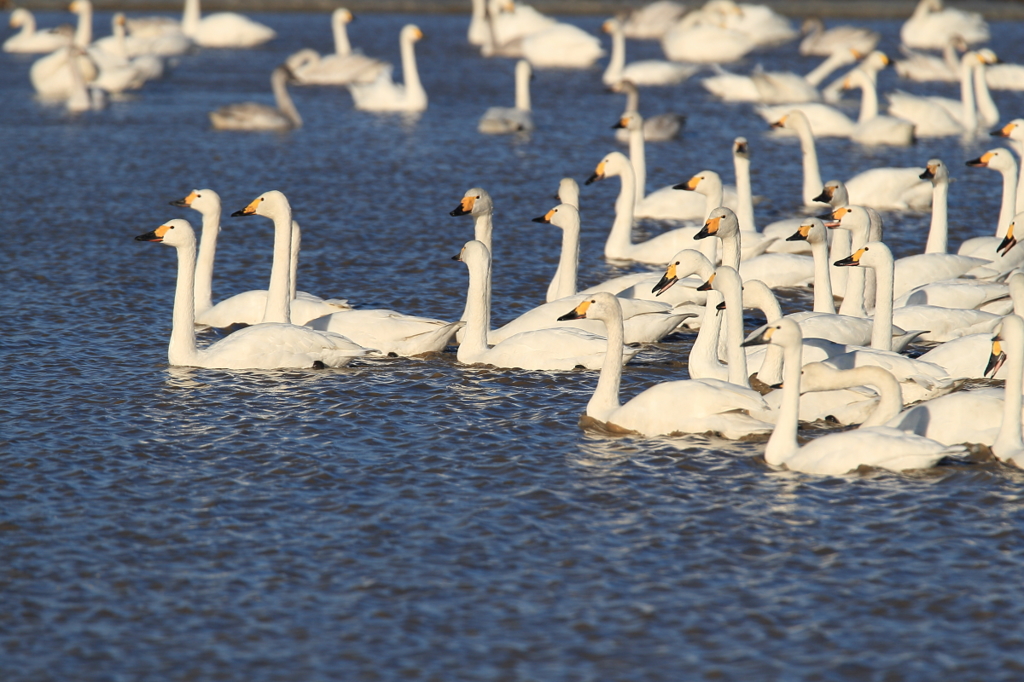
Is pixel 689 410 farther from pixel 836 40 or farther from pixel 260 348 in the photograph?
pixel 836 40

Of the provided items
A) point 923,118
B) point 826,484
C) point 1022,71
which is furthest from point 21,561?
point 1022,71

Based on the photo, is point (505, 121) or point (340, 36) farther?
point (340, 36)

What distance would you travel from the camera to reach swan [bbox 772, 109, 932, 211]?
19484 mm

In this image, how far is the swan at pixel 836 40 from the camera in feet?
117

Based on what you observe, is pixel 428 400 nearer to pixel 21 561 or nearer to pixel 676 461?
pixel 676 461

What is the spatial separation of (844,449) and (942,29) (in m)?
33.5

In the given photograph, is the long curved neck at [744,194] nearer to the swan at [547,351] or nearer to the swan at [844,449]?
the swan at [547,351]

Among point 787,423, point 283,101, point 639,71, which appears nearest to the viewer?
point 787,423

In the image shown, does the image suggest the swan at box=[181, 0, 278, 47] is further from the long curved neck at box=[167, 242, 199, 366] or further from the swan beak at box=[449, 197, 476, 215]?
the long curved neck at box=[167, 242, 199, 366]

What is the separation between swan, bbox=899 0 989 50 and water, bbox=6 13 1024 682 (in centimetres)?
2783

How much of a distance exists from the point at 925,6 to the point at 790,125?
2334cm

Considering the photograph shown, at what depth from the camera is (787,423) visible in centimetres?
962

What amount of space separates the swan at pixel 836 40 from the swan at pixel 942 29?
2.83 m

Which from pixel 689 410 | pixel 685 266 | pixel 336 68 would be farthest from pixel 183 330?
pixel 336 68
